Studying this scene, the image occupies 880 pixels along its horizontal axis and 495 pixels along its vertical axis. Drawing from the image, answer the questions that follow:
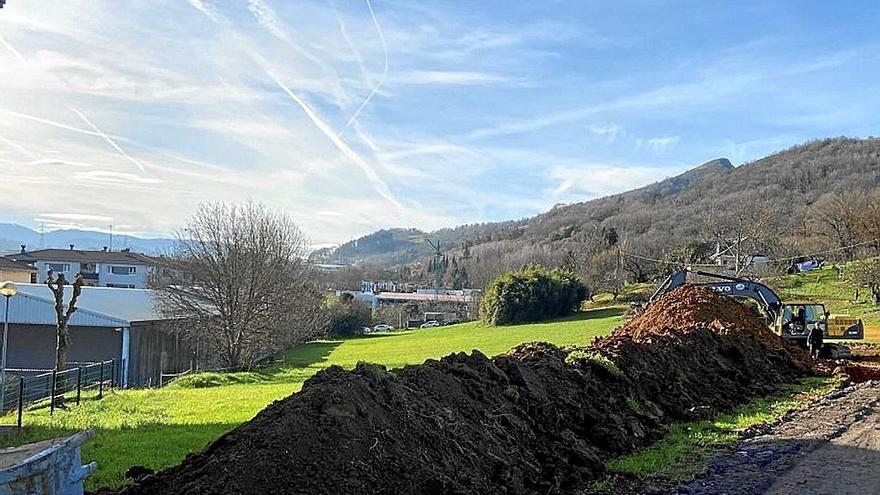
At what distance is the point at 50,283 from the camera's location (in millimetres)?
23797

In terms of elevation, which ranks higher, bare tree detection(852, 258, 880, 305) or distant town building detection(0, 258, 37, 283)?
distant town building detection(0, 258, 37, 283)

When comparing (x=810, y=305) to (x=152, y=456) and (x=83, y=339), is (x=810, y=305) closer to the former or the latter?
(x=152, y=456)

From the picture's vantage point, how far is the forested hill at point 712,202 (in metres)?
74.6

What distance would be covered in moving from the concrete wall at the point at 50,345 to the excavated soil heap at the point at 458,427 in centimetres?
2662

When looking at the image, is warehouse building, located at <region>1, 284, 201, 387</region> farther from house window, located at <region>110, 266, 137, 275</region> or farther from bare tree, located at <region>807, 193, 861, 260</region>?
bare tree, located at <region>807, 193, 861, 260</region>

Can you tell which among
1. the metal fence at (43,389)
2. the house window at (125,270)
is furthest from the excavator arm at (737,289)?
the house window at (125,270)

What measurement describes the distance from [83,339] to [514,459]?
101ft

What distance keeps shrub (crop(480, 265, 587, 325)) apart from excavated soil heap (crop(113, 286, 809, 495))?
1602 inches

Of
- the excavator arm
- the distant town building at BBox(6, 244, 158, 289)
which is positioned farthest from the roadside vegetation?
the distant town building at BBox(6, 244, 158, 289)

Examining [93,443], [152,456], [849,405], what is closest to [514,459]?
[152,456]

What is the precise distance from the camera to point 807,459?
8.98 metres

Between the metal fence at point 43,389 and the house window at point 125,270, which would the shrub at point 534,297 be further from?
the house window at point 125,270

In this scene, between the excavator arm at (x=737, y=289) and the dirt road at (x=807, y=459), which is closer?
the dirt road at (x=807, y=459)

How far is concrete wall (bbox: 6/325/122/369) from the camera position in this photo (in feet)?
109
